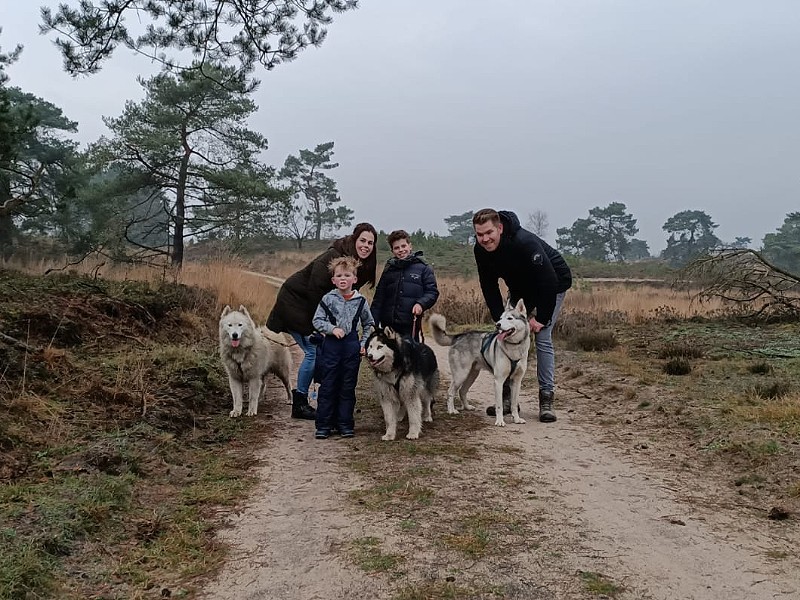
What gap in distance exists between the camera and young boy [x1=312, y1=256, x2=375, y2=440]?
5.55 m

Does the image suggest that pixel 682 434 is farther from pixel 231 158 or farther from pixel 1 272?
→ pixel 231 158

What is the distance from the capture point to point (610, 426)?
19.1 ft

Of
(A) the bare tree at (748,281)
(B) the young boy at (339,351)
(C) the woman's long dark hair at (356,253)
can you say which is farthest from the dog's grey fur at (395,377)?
(A) the bare tree at (748,281)

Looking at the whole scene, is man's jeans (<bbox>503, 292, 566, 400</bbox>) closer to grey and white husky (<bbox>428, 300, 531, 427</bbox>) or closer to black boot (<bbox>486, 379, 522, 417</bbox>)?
grey and white husky (<bbox>428, 300, 531, 427</bbox>)

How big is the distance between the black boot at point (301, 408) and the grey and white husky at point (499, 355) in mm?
1508

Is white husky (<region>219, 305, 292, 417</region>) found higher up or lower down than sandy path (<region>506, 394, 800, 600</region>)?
higher up

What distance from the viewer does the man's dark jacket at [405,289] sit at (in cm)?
614

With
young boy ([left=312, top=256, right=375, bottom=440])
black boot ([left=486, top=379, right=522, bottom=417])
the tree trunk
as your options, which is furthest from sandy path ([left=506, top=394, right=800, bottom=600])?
the tree trunk

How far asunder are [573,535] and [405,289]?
10.9ft

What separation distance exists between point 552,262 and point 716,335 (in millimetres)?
6307

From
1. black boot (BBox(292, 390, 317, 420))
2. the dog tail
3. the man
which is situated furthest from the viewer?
the dog tail

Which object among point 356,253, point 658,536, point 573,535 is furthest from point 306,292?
point 658,536

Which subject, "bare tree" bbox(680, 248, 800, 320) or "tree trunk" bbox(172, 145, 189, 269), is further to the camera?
"tree trunk" bbox(172, 145, 189, 269)

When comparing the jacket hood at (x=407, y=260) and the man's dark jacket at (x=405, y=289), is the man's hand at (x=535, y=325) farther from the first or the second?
the jacket hood at (x=407, y=260)
